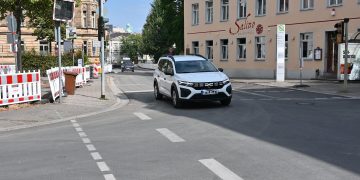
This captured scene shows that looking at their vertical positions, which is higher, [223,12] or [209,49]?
[223,12]

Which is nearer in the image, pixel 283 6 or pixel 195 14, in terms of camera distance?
pixel 283 6

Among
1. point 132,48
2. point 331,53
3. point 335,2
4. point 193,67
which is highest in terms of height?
point 335,2

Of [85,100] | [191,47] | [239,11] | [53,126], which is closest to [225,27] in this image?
[239,11]

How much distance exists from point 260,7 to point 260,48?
3.32 metres

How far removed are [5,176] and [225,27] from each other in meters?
38.1

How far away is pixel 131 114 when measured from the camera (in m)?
14.7

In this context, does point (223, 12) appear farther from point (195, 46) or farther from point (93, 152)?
point (93, 152)

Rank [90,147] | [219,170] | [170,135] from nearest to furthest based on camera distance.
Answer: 1. [219,170]
2. [90,147]
3. [170,135]

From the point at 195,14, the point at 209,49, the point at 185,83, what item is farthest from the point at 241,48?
the point at 185,83

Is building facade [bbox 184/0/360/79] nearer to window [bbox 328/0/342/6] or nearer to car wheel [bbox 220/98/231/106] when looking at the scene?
window [bbox 328/0/342/6]

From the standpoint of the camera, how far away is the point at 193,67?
16.8 meters

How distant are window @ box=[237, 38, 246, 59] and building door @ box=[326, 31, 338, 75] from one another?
10017mm

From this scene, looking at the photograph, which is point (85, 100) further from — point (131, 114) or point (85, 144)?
point (85, 144)

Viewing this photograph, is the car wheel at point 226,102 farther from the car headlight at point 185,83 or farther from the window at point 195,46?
the window at point 195,46
